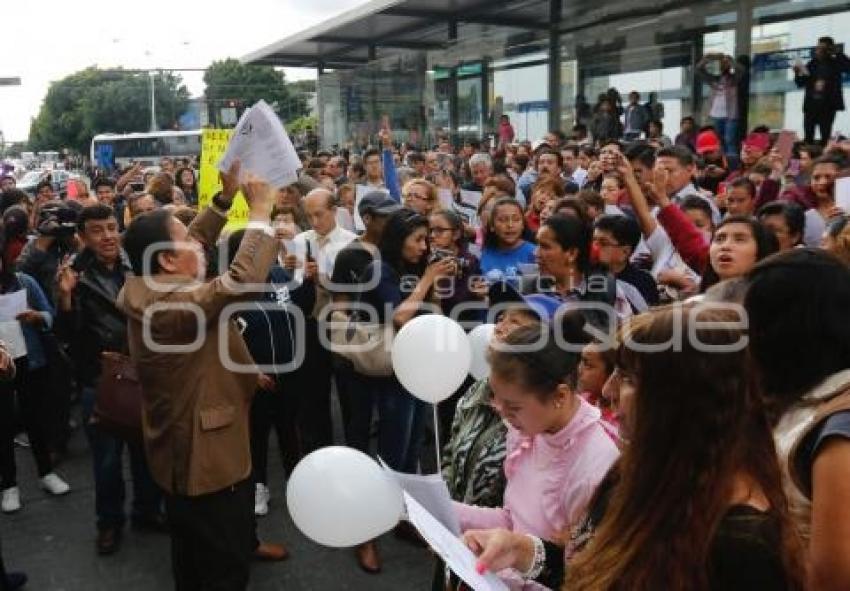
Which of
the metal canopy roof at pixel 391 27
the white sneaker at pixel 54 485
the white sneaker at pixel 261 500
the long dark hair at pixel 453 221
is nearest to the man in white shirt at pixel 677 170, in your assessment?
the long dark hair at pixel 453 221

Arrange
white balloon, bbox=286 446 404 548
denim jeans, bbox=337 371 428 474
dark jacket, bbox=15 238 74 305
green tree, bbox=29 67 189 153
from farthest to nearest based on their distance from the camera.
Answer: green tree, bbox=29 67 189 153, dark jacket, bbox=15 238 74 305, denim jeans, bbox=337 371 428 474, white balloon, bbox=286 446 404 548

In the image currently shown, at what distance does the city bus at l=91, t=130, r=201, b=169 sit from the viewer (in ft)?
120

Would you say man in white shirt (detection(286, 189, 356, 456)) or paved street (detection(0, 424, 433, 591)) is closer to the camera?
paved street (detection(0, 424, 433, 591))

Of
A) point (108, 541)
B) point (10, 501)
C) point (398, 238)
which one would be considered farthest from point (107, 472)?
point (398, 238)

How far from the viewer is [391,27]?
17234mm

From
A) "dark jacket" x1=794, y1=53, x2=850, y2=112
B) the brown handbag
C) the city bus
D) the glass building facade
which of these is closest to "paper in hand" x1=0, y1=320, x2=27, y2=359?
the brown handbag

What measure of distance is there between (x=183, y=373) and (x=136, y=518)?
6.24ft

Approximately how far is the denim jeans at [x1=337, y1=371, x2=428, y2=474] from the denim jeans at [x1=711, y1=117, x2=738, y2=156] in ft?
26.4

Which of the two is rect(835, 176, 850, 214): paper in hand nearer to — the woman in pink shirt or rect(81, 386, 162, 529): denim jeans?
the woman in pink shirt

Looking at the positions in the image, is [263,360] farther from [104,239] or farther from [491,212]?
[491,212]

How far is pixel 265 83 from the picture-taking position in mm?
68000

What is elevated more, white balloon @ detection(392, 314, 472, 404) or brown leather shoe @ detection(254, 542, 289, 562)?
white balloon @ detection(392, 314, 472, 404)

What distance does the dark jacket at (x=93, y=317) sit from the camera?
3699 millimetres

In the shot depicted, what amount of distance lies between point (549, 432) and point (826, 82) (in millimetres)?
8825
